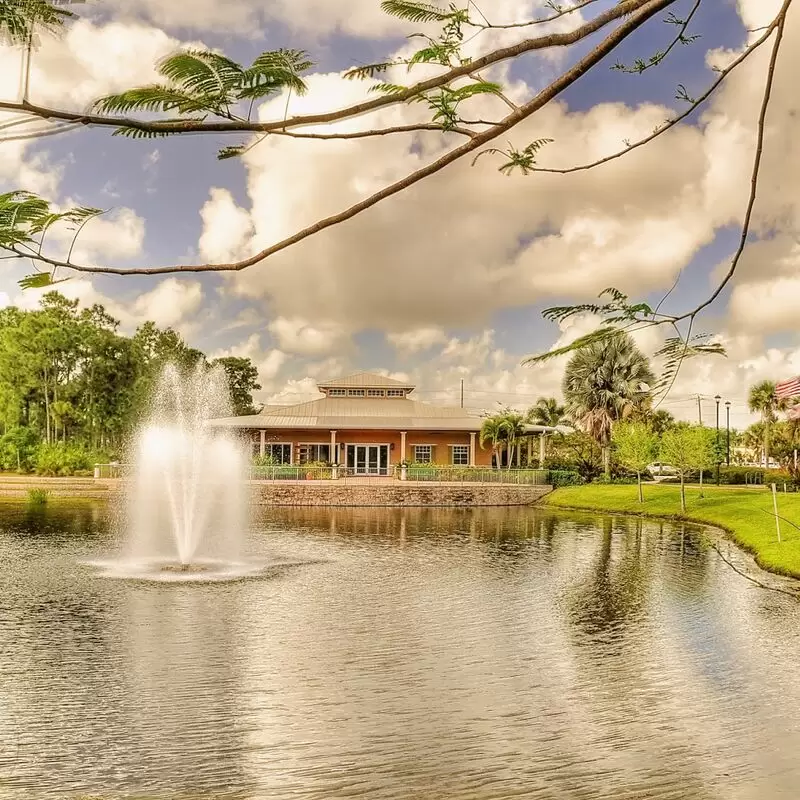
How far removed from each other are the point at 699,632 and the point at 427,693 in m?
5.78

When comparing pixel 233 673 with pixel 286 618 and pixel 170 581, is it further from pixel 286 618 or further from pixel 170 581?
pixel 170 581

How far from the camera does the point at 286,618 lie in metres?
14.2

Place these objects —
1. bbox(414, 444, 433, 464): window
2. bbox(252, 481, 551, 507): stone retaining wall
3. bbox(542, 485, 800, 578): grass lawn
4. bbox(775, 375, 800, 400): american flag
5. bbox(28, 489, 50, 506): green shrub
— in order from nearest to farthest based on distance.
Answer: bbox(775, 375, 800, 400): american flag, bbox(542, 485, 800, 578): grass lawn, bbox(28, 489, 50, 506): green shrub, bbox(252, 481, 551, 507): stone retaining wall, bbox(414, 444, 433, 464): window

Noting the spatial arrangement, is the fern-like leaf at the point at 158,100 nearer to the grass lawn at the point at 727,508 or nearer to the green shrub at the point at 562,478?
the grass lawn at the point at 727,508

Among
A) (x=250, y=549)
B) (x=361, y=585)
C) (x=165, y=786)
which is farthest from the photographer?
(x=250, y=549)

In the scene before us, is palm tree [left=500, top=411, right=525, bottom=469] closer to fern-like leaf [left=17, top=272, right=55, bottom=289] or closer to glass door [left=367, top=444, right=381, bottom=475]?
glass door [left=367, top=444, right=381, bottom=475]

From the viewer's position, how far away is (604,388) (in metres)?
46.2

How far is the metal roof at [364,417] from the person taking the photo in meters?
49.0

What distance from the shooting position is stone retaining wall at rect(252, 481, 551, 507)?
39281 millimetres

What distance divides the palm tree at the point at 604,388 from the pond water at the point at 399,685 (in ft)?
86.8

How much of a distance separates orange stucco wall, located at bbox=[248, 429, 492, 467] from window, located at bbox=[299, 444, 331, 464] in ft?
1.68

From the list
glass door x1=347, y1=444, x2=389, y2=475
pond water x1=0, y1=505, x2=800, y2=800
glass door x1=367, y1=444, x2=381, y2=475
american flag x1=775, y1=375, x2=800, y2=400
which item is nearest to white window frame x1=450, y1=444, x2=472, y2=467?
glass door x1=347, y1=444, x2=389, y2=475

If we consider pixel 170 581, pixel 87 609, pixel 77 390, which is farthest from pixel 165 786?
pixel 77 390

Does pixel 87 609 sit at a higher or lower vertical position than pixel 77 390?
lower
